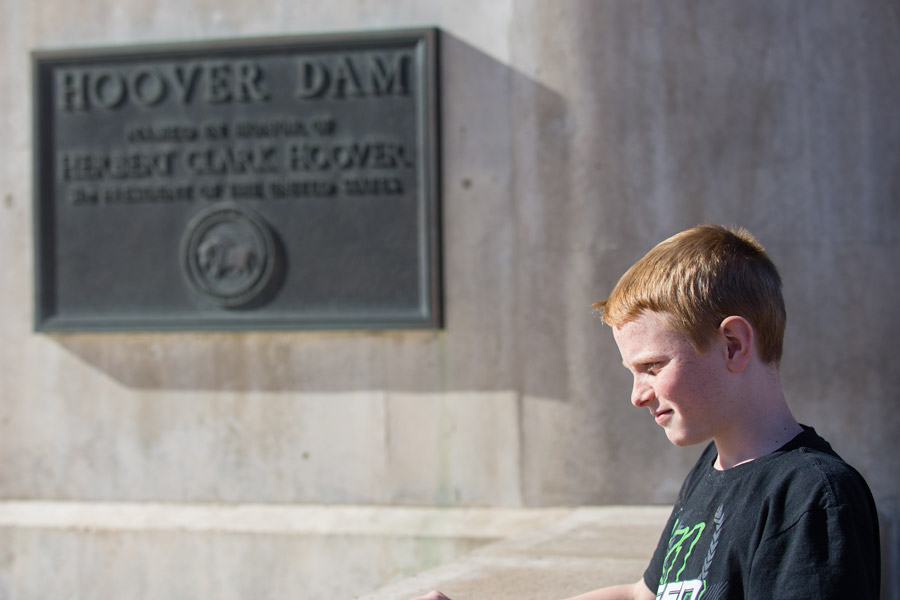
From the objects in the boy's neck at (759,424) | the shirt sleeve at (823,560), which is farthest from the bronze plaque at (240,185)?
the shirt sleeve at (823,560)

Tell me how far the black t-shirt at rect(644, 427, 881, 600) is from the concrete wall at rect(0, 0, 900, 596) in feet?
9.50

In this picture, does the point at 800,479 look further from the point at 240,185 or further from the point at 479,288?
the point at 240,185

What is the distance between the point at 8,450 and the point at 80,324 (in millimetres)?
770

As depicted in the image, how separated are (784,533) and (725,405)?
10.3 inches

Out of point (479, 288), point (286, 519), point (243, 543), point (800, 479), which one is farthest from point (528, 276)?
point (800, 479)

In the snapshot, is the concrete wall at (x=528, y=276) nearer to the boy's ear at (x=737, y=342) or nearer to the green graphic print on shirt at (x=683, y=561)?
the green graphic print on shirt at (x=683, y=561)

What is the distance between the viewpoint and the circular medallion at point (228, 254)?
500cm

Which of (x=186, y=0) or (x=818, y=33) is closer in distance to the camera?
(x=818, y=33)

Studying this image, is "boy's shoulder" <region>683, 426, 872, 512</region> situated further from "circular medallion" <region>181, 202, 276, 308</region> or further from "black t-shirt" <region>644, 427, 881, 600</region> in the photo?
"circular medallion" <region>181, 202, 276, 308</region>

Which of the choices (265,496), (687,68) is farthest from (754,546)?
(265,496)

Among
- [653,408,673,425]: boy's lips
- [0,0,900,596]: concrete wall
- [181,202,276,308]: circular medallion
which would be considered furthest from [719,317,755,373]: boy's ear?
[181,202,276,308]: circular medallion

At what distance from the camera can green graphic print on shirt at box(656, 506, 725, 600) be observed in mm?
1598

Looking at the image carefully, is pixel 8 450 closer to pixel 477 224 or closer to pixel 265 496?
pixel 265 496

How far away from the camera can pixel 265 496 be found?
4.97 metres
